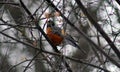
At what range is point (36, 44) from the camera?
4.25m

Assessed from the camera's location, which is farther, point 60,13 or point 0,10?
point 0,10

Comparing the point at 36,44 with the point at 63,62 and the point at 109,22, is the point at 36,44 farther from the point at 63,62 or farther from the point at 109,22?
the point at 109,22

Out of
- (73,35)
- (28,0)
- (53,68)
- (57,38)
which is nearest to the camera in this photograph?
(53,68)

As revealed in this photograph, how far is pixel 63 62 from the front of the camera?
13.1 feet

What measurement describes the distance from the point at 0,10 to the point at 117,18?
138cm

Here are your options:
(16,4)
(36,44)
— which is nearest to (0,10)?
(16,4)

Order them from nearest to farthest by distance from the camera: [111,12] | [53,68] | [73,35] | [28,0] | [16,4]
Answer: [53,68] → [16,4] → [111,12] → [73,35] → [28,0]

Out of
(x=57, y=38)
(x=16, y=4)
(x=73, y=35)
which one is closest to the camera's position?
(x=16, y=4)

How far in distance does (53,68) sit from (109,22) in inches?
37.3

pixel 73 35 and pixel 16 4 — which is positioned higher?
pixel 16 4

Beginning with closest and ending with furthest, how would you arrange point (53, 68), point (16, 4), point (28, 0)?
point (53, 68), point (16, 4), point (28, 0)

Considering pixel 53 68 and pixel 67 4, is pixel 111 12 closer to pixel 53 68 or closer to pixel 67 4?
pixel 67 4

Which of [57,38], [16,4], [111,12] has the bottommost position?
[57,38]

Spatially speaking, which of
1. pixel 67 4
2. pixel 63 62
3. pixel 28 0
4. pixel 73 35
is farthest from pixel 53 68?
pixel 28 0
